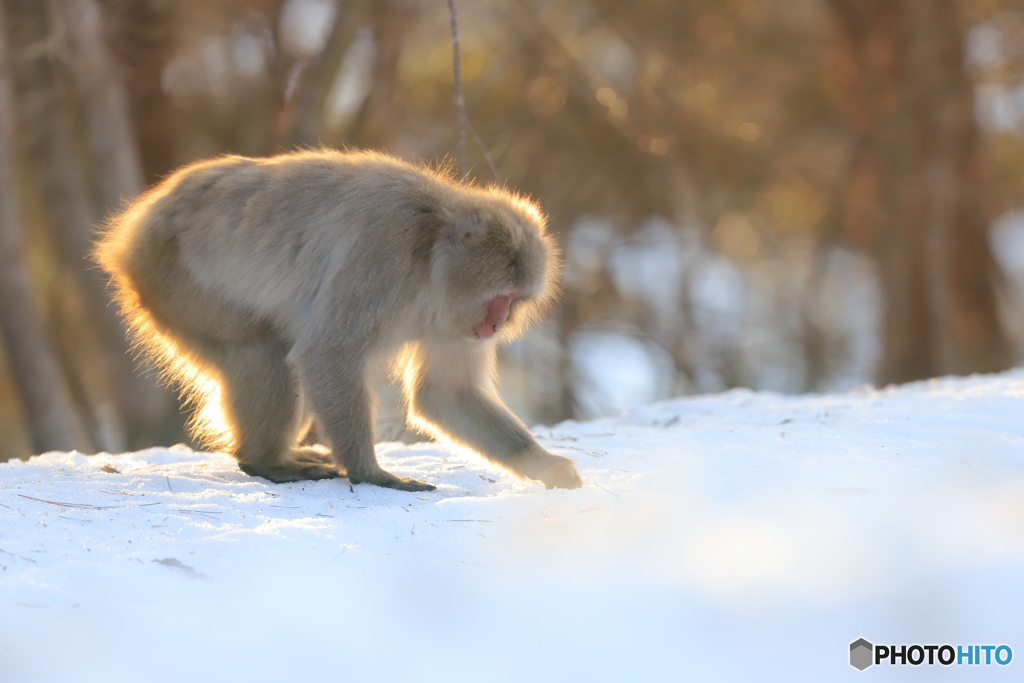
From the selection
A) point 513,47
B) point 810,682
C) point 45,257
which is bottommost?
point 810,682

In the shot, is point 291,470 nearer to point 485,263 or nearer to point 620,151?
point 485,263

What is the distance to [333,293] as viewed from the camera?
12.4 feet

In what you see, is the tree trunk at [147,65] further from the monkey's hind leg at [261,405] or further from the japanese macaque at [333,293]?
the monkey's hind leg at [261,405]

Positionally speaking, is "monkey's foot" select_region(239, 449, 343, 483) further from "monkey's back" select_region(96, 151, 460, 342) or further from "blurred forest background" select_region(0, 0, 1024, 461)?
"blurred forest background" select_region(0, 0, 1024, 461)

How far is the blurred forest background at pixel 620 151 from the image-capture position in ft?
26.4

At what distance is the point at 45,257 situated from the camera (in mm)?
11156

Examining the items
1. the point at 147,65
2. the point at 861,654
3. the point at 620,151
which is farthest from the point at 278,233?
the point at 620,151

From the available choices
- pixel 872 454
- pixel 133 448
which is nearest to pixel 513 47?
pixel 133 448

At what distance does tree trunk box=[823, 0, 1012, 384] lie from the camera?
9.76 meters

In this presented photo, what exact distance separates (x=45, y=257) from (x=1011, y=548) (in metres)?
11.0

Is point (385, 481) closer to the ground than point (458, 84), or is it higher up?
closer to the ground

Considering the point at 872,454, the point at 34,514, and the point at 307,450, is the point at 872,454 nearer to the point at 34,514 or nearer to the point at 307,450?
the point at 307,450

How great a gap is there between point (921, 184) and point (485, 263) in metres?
7.56

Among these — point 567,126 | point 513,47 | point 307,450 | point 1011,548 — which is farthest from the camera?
point 567,126
